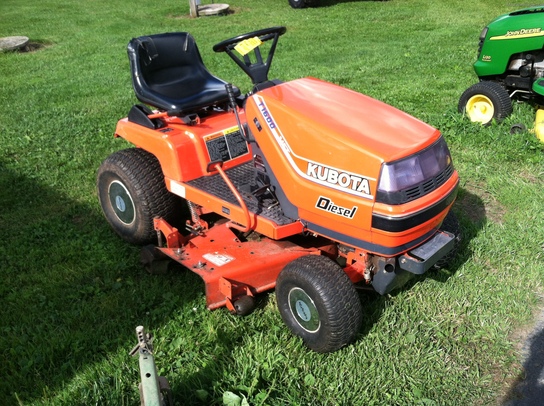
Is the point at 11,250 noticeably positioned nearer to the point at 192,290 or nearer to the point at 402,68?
the point at 192,290

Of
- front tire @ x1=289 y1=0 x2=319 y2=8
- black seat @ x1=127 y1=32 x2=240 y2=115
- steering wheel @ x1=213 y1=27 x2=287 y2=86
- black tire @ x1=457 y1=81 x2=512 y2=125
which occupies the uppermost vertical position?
steering wheel @ x1=213 y1=27 x2=287 y2=86

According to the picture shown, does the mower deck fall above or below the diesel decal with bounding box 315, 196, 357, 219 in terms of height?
below

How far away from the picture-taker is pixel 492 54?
17.3ft

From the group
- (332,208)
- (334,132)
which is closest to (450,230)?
(332,208)

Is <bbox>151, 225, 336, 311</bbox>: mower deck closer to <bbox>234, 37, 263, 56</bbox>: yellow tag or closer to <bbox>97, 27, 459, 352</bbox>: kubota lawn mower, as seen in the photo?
<bbox>97, 27, 459, 352</bbox>: kubota lawn mower

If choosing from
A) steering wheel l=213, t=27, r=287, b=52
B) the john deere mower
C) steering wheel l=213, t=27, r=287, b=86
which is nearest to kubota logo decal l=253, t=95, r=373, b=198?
steering wheel l=213, t=27, r=287, b=86

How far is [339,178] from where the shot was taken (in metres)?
2.50

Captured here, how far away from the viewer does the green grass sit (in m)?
2.47

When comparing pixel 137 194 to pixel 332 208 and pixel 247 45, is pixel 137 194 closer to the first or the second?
pixel 247 45

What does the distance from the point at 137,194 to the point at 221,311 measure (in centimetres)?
93

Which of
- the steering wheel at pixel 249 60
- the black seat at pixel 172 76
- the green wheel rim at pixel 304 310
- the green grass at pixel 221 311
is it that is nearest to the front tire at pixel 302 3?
the green grass at pixel 221 311

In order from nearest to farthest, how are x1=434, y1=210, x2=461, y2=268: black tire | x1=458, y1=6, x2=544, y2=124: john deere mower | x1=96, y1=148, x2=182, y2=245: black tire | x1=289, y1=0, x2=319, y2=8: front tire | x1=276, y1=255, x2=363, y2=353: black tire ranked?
x1=276, y1=255, x2=363, y2=353: black tire, x1=434, y1=210, x2=461, y2=268: black tire, x1=96, y1=148, x2=182, y2=245: black tire, x1=458, y1=6, x2=544, y2=124: john deere mower, x1=289, y1=0, x2=319, y2=8: front tire

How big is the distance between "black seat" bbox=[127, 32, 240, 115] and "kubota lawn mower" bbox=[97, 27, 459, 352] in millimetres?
15

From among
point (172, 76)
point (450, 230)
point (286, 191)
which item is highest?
point (172, 76)
